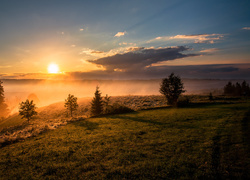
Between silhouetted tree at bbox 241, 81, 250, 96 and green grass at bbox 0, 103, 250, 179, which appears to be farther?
silhouetted tree at bbox 241, 81, 250, 96

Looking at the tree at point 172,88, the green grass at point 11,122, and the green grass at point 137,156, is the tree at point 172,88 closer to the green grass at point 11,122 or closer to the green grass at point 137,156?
the green grass at point 137,156

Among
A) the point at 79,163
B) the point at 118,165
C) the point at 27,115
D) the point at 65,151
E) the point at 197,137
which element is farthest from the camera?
the point at 27,115

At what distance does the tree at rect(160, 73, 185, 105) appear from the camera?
49688 mm

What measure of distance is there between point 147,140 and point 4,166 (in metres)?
12.5

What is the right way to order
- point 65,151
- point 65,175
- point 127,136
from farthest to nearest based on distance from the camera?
point 127,136 < point 65,151 < point 65,175

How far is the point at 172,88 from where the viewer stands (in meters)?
50.4

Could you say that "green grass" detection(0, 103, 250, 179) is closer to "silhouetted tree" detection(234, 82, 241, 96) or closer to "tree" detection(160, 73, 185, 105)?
"tree" detection(160, 73, 185, 105)

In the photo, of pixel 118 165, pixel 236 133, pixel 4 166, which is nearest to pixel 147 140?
pixel 118 165

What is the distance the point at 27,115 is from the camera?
4206 centimetres

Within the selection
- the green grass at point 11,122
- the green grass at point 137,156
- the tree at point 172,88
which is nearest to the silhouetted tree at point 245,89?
the tree at point 172,88

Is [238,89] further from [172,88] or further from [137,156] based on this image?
[137,156]

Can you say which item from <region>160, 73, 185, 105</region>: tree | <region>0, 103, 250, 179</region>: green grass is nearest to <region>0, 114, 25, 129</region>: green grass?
<region>0, 103, 250, 179</region>: green grass

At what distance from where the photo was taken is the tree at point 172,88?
1956 inches

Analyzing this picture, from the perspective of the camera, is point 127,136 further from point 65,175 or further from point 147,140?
point 65,175
